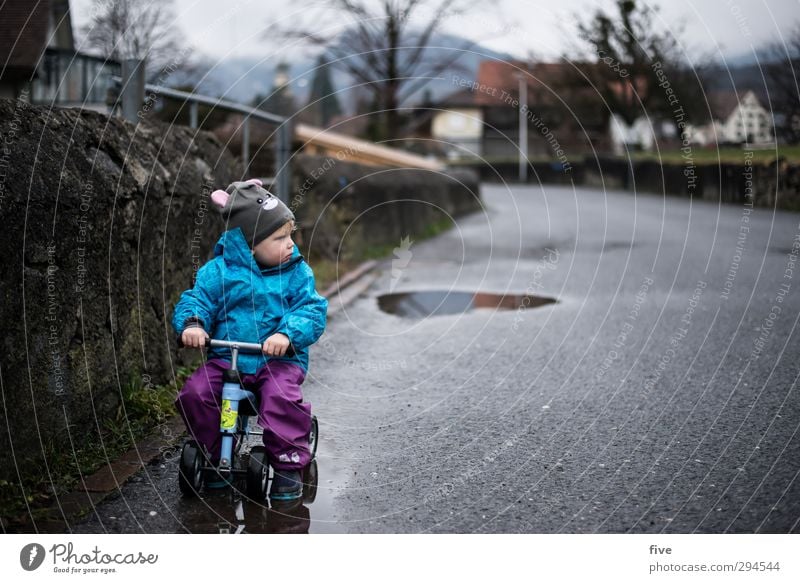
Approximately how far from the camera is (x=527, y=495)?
4137mm

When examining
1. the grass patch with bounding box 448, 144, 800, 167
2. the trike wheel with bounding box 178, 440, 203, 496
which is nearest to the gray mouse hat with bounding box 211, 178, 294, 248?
the trike wheel with bounding box 178, 440, 203, 496

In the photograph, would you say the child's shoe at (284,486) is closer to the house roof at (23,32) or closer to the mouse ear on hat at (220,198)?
the mouse ear on hat at (220,198)

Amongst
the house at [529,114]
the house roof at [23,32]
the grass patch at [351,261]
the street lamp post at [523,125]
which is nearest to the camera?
the grass patch at [351,261]

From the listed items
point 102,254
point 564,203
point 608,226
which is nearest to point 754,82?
point 608,226

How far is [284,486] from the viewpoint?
4.12 meters

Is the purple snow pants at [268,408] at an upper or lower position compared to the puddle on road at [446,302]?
upper

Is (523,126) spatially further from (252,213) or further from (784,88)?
(252,213)

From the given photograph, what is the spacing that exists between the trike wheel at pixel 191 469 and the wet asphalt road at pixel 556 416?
7cm

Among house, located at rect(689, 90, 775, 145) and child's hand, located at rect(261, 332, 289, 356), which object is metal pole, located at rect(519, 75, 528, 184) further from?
child's hand, located at rect(261, 332, 289, 356)

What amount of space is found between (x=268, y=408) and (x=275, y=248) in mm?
644

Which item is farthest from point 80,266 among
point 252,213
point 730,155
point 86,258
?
point 730,155

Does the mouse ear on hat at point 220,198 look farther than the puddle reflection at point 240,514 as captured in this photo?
Yes

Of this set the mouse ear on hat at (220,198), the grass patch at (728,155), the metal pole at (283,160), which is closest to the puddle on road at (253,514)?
the mouse ear on hat at (220,198)

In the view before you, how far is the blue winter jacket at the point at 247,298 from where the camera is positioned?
4.11 metres
